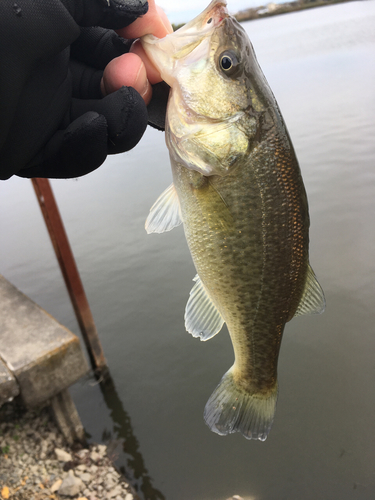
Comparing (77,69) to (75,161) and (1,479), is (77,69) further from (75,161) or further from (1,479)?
(1,479)

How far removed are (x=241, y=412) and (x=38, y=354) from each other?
2.48 metres

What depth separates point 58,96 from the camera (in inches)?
53.6

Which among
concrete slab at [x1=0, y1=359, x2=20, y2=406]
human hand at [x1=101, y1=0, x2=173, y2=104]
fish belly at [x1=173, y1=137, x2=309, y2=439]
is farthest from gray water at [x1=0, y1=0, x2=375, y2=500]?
human hand at [x1=101, y1=0, x2=173, y2=104]

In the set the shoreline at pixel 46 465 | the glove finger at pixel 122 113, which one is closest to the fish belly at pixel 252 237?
the glove finger at pixel 122 113

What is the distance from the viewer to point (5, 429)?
4.11 meters

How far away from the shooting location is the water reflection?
4531 mm

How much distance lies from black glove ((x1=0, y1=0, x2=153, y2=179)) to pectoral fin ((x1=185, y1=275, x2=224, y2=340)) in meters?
0.71

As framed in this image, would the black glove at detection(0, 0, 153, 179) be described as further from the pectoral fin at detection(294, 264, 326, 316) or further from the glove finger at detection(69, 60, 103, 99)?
the pectoral fin at detection(294, 264, 326, 316)

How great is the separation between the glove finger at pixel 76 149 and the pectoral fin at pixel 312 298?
1014mm

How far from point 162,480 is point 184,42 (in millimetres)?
4755

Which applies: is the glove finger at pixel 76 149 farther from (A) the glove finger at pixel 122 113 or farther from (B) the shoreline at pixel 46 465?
(B) the shoreline at pixel 46 465

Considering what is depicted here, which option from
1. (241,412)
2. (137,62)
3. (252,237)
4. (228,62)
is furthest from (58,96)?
(241,412)

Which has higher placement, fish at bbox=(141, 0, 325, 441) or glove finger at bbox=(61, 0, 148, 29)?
glove finger at bbox=(61, 0, 148, 29)

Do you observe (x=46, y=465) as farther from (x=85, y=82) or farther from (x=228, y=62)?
(x=228, y=62)
